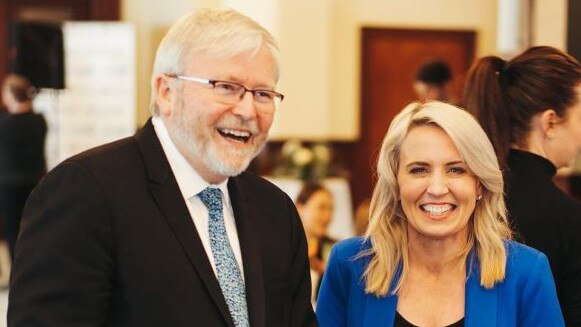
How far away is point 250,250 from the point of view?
83.8 inches

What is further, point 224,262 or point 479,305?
point 479,305

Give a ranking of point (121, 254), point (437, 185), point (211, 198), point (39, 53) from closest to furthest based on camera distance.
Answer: point (121, 254), point (211, 198), point (437, 185), point (39, 53)

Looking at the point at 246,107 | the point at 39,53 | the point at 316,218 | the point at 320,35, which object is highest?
the point at 320,35

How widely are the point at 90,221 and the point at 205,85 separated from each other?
1.20 feet

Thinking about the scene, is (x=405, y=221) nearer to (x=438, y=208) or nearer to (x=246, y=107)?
(x=438, y=208)

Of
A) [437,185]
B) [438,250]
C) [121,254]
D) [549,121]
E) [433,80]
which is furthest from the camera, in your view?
[433,80]

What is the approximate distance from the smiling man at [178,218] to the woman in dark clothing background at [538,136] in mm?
707

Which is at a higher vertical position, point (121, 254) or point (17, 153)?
point (121, 254)

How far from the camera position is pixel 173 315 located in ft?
6.39

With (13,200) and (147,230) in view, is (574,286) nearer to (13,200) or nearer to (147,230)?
(147,230)

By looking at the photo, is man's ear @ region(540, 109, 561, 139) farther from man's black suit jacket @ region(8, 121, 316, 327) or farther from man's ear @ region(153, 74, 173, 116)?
man's ear @ region(153, 74, 173, 116)

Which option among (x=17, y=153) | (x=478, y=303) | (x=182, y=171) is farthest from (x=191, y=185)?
(x=17, y=153)

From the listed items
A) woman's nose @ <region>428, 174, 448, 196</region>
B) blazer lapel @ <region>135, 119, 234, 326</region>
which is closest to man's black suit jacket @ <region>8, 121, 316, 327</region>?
blazer lapel @ <region>135, 119, 234, 326</region>

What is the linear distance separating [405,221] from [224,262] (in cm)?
67
